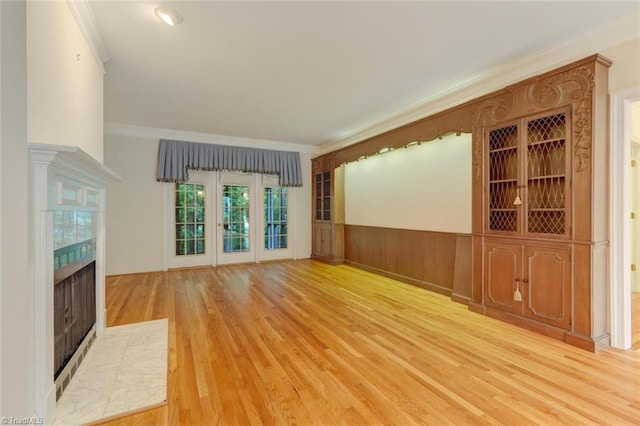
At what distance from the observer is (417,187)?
4.77 metres

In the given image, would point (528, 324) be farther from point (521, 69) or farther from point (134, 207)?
point (134, 207)

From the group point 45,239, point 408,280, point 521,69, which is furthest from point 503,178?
point 45,239

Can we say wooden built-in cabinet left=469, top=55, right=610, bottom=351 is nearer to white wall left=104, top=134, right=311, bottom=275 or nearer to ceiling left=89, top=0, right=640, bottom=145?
ceiling left=89, top=0, right=640, bottom=145

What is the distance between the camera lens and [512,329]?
300 centimetres

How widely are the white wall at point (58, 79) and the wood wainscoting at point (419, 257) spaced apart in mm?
4219

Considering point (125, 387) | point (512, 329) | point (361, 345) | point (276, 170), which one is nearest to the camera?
point (125, 387)

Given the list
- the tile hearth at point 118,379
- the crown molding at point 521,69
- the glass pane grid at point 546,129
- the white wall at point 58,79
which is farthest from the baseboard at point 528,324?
the white wall at point 58,79

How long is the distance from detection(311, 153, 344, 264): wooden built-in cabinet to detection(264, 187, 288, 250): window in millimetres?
739

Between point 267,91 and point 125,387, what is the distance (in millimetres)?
A: 3446

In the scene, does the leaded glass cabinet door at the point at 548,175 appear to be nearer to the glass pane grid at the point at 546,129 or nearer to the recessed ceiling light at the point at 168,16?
the glass pane grid at the point at 546,129

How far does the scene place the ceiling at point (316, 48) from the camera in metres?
2.38

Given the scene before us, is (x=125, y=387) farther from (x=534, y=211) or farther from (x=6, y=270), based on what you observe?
(x=534, y=211)

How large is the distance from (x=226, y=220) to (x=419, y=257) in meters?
4.04

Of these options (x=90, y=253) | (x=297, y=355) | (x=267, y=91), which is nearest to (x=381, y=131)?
(x=267, y=91)
